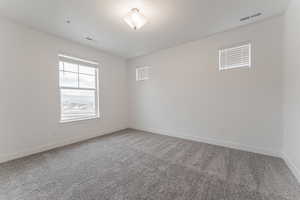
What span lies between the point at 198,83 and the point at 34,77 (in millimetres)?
3924

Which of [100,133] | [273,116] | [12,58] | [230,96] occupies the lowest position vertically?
[100,133]

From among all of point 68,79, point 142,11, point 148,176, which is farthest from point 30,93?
point 148,176

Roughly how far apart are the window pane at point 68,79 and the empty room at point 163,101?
0.03 metres

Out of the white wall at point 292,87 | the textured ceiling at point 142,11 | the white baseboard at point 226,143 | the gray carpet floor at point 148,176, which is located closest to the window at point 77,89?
the textured ceiling at point 142,11

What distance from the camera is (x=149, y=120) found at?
173 inches

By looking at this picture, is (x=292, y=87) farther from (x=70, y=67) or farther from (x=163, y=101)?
(x=70, y=67)

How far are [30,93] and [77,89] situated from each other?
39.7 inches

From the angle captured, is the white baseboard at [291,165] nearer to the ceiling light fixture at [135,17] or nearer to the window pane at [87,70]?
the ceiling light fixture at [135,17]

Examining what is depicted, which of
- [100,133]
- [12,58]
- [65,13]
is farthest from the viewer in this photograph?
[100,133]

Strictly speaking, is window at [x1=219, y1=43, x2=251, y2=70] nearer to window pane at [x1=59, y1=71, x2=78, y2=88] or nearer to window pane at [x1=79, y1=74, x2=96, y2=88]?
window pane at [x1=79, y1=74, x2=96, y2=88]

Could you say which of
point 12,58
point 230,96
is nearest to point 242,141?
point 230,96

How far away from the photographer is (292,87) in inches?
76.8

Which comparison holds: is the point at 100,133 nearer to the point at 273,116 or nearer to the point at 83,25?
the point at 83,25

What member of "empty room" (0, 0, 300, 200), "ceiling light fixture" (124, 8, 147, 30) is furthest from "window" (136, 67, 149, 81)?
"ceiling light fixture" (124, 8, 147, 30)
